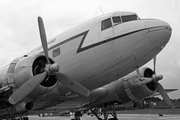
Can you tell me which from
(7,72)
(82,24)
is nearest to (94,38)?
(82,24)

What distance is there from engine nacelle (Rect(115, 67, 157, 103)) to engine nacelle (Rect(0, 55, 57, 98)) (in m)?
6.06

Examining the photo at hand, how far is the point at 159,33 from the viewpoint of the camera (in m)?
9.03

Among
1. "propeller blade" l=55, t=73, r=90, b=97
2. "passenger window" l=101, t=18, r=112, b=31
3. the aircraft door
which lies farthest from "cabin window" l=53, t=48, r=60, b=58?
"passenger window" l=101, t=18, r=112, b=31

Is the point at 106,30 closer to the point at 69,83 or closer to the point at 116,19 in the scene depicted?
the point at 116,19

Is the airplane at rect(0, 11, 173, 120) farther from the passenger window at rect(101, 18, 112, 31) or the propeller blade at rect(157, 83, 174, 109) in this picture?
the propeller blade at rect(157, 83, 174, 109)

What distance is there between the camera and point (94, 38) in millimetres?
10375

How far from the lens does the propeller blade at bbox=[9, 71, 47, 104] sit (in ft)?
28.6

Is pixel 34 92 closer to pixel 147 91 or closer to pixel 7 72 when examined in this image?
pixel 7 72

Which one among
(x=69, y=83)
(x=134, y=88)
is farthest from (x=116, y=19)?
(x=134, y=88)

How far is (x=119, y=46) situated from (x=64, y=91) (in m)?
3.55

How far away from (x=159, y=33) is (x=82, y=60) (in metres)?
3.57

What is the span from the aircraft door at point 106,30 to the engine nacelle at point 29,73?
2743mm

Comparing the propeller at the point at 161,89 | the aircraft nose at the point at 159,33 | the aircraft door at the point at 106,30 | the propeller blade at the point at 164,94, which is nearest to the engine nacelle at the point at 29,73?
the aircraft door at the point at 106,30

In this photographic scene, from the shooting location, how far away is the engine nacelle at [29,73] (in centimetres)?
917
